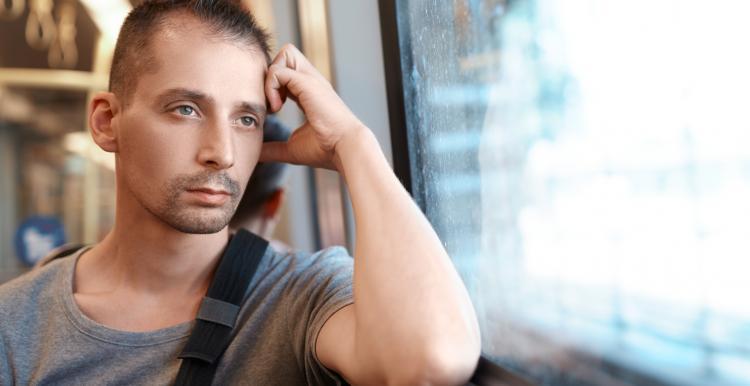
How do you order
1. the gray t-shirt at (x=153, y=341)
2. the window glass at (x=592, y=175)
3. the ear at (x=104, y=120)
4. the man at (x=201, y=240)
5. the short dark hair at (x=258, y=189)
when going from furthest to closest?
the short dark hair at (x=258, y=189)
the ear at (x=104, y=120)
the gray t-shirt at (x=153, y=341)
the man at (x=201, y=240)
the window glass at (x=592, y=175)

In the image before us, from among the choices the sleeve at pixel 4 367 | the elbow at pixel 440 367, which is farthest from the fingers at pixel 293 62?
A: the sleeve at pixel 4 367

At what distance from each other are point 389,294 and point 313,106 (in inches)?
16.5

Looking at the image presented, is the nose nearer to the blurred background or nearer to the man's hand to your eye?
the man's hand

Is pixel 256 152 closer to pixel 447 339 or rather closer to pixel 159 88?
pixel 159 88

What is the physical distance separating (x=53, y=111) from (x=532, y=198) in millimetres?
5321

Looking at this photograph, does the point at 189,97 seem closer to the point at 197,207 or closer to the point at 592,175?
the point at 197,207

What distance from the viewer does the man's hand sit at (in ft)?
4.24

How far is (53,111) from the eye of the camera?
567 cm

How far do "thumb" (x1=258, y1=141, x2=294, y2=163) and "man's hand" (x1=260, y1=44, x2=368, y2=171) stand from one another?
0.06 metres

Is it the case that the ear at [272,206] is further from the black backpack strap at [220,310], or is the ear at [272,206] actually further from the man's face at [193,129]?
the man's face at [193,129]

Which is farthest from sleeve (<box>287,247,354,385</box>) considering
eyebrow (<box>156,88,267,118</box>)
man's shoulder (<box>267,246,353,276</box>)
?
eyebrow (<box>156,88,267,118</box>)

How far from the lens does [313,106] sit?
1.30 m

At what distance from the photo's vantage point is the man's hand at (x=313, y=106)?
4.24 feet

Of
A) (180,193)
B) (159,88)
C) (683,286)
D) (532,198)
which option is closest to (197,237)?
(180,193)
